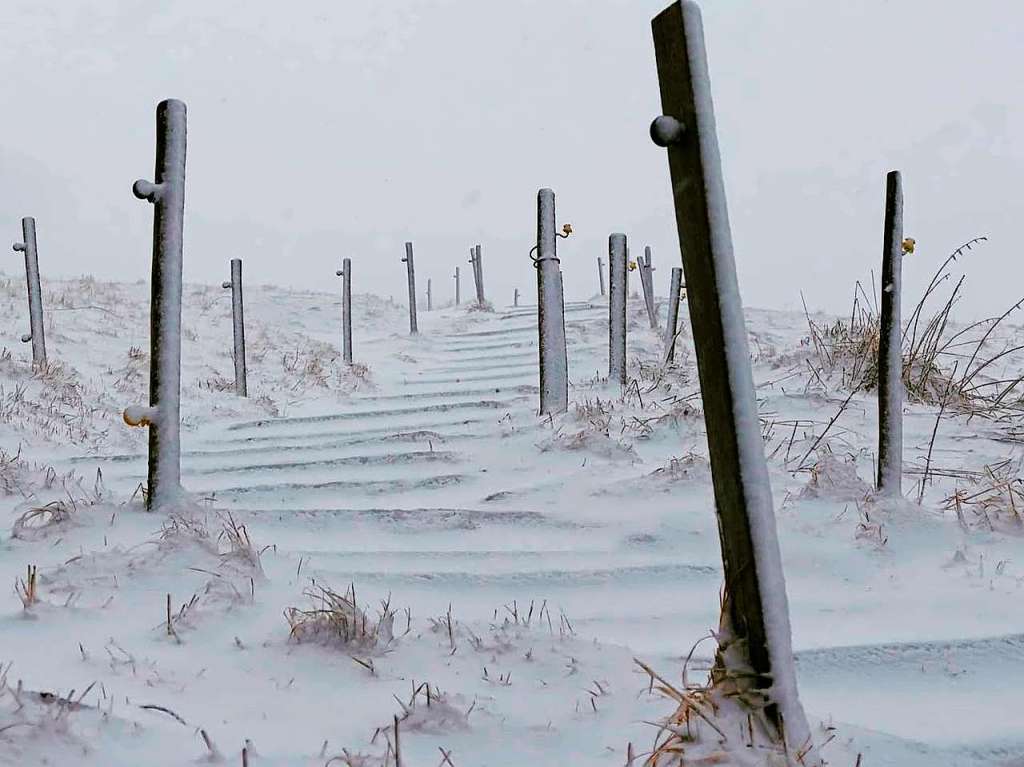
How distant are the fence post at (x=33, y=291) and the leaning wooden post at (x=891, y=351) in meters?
7.22

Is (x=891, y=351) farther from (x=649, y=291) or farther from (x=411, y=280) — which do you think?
(x=411, y=280)

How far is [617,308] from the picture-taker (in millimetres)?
6645

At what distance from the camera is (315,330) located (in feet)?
52.0

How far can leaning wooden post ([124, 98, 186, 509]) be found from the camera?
10.0 ft

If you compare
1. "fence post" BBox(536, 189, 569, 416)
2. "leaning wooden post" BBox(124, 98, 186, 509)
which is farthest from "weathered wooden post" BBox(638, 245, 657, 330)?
"leaning wooden post" BBox(124, 98, 186, 509)

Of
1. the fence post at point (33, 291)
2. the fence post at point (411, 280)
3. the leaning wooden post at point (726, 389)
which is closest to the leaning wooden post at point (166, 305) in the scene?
the leaning wooden post at point (726, 389)

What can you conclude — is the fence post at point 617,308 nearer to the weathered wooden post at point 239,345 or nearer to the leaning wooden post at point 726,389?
the weathered wooden post at point 239,345

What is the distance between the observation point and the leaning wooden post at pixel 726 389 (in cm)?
148

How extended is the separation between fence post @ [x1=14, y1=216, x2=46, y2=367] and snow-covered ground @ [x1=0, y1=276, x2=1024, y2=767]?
10.4 ft

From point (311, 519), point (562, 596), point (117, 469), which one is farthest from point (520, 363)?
point (562, 596)

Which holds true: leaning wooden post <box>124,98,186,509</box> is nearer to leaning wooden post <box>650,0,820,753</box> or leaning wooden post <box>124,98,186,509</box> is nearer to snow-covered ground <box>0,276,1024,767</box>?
snow-covered ground <box>0,276,1024,767</box>

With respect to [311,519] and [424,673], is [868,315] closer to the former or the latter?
[311,519]

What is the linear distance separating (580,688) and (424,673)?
0.37m

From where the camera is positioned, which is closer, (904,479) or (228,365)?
(904,479)
